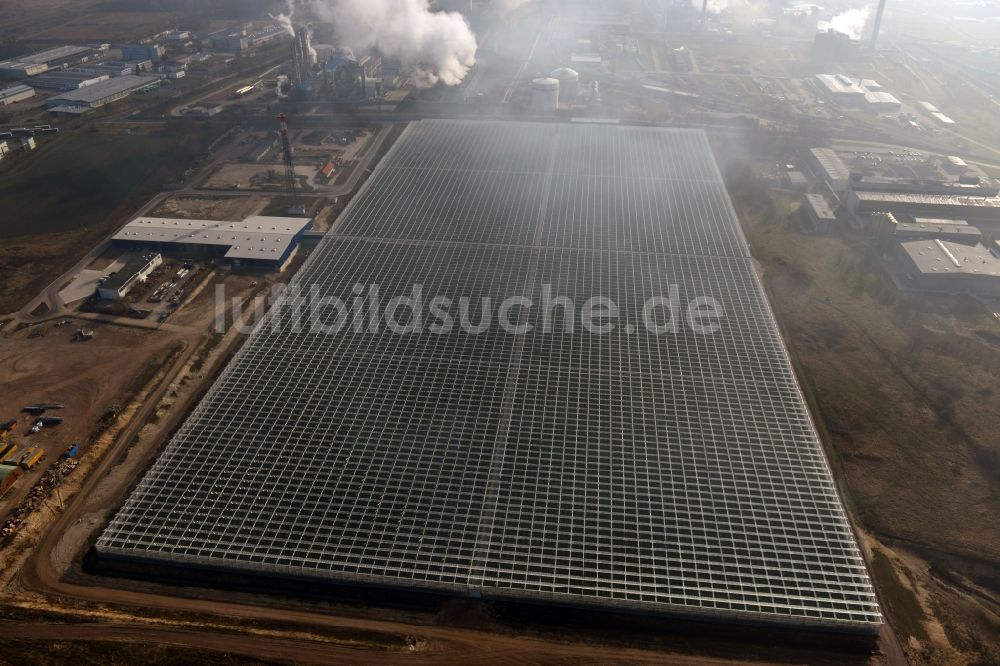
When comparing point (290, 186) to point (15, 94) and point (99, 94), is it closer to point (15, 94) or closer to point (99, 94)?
point (99, 94)

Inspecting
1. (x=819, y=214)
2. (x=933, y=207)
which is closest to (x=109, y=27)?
(x=819, y=214)

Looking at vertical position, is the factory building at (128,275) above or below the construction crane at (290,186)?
below

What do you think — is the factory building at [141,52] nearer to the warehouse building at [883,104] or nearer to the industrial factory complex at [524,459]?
the industrial factory complex at [524,459]

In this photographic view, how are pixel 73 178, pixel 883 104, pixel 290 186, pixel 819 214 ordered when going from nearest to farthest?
1. pixel 819 214
2. pixel 290 186
3. pixel 73 178
4. pixel 883 104

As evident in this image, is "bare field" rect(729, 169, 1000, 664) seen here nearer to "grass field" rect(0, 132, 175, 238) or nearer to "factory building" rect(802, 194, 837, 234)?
"factory building" rect(802, 194, 837, 234)

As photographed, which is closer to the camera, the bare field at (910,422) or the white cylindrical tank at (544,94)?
the bare field at (910,422)

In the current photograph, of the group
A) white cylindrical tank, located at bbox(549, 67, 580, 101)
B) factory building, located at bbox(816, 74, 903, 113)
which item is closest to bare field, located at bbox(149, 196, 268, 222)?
white cylindrical tank, located at bbox(549, 67, 580, 101)

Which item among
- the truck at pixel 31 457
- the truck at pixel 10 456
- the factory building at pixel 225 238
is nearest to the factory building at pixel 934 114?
the factory building at pixel 225 238

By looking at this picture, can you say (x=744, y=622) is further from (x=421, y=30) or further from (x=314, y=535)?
(x=421, y=30)
